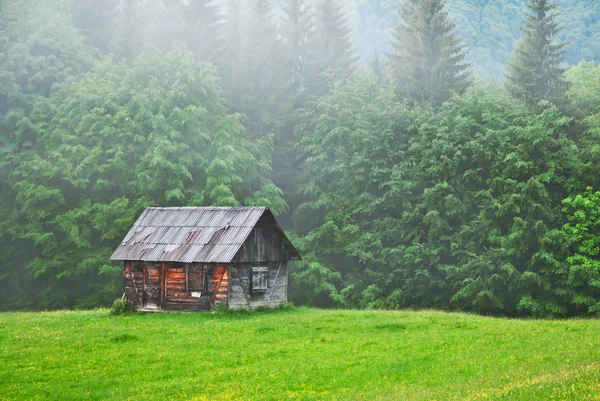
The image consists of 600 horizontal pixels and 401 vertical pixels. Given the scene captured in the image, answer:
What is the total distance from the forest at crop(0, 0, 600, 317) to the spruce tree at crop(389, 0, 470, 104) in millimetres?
162

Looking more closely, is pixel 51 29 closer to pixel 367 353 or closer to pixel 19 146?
pixel 19 146

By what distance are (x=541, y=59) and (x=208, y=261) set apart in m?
29.4

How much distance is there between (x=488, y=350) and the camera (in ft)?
77.4

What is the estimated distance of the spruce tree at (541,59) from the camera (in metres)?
50.1

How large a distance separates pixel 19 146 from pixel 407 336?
3689cm

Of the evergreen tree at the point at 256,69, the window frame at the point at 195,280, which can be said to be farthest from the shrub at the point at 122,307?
the evergreen tree at the point at 256,69

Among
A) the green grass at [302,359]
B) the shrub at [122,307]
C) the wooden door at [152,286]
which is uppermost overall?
the wooden door at [152,286]

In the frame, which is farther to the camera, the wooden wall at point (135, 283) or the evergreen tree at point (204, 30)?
the evergreen tree at point (204, 30)

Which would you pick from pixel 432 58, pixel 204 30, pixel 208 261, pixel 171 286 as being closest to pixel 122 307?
pixel 171 286

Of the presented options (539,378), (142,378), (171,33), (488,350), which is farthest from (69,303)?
(539,378)

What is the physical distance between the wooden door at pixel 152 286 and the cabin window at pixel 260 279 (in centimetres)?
522

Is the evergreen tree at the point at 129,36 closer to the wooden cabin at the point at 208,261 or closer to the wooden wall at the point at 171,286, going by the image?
the wooden cabin at the point at 208,261

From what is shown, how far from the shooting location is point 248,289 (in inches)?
1475

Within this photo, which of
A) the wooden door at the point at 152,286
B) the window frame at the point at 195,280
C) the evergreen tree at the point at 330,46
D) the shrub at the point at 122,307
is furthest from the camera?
the evergreen tree at the point at 330,46
